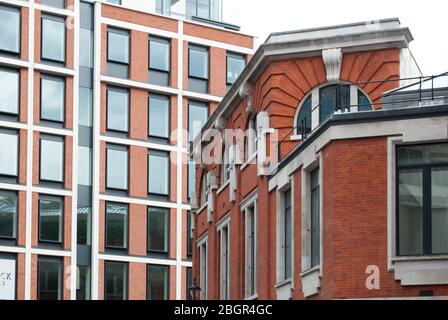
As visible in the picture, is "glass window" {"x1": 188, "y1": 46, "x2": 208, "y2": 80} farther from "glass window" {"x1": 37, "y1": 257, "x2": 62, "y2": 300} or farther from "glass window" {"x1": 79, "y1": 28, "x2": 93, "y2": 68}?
"glass window" {"x1": 37, "y1": 257, "x2": 62, "y2": 300}

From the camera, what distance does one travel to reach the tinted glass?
66.1 metres

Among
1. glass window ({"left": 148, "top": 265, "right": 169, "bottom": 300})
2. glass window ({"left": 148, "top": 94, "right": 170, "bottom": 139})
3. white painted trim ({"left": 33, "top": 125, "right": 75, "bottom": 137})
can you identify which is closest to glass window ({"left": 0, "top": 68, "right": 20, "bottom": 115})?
white painted trim ({"left": 33, "top": 125, "right": 75, "bottom": 137})

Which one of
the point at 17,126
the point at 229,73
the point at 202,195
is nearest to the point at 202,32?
the point at 229,73

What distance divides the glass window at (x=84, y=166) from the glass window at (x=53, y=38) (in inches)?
211

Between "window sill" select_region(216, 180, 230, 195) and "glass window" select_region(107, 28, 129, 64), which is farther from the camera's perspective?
"glass window" select_region(107, 28, 129, 64)

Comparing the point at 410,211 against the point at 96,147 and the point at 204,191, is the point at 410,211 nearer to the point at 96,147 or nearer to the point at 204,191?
the point at 204,191

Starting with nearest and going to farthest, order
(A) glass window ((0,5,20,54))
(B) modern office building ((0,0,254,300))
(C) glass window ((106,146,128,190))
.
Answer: (B) modern office building ((0,0,254,300)) → (A) glass window ((0,5,20,54)) → (C) glass window ((106,146,128,190))

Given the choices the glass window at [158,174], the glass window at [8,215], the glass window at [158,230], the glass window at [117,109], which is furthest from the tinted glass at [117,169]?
the glass window at [8,215]

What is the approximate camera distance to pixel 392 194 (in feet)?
88.0

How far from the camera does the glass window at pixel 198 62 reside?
70.2 meters

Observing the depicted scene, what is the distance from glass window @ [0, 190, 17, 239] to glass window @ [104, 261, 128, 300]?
5.78 m

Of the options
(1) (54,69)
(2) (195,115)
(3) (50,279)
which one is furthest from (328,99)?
(2) (195,115)

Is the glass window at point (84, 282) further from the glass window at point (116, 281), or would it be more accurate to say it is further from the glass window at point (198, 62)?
the glass window at point (198, 62)

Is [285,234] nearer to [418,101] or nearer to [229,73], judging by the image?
[418,101]
